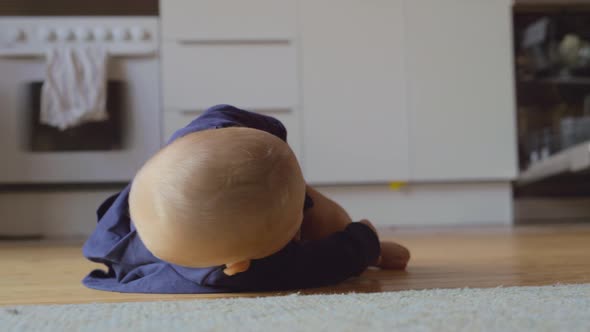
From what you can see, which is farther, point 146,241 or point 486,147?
point 486,147

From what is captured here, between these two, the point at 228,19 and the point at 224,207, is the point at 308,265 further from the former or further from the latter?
the point at 228,19

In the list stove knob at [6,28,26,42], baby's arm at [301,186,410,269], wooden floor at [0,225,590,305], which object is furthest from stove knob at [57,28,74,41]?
baby's arm at [301,186,410,269]

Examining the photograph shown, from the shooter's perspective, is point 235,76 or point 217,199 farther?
point 235,76

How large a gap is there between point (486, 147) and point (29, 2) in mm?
1529

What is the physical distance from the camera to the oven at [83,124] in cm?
208

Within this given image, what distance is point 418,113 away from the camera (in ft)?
7.39

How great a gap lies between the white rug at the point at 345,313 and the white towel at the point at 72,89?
145 centimetres

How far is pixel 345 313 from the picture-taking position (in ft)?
1.88

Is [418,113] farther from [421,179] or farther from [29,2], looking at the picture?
[29,2]

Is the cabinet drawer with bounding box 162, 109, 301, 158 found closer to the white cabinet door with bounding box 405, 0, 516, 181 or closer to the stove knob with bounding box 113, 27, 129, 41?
the stove knob with bounding box 113, 27, 129, 41

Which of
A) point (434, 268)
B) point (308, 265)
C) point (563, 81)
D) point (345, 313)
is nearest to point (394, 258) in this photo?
point (434, 268)

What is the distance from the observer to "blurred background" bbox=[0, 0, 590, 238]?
6.85 feet

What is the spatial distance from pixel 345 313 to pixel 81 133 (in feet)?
5.63

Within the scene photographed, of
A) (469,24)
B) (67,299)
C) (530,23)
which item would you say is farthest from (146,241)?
(530,23)
